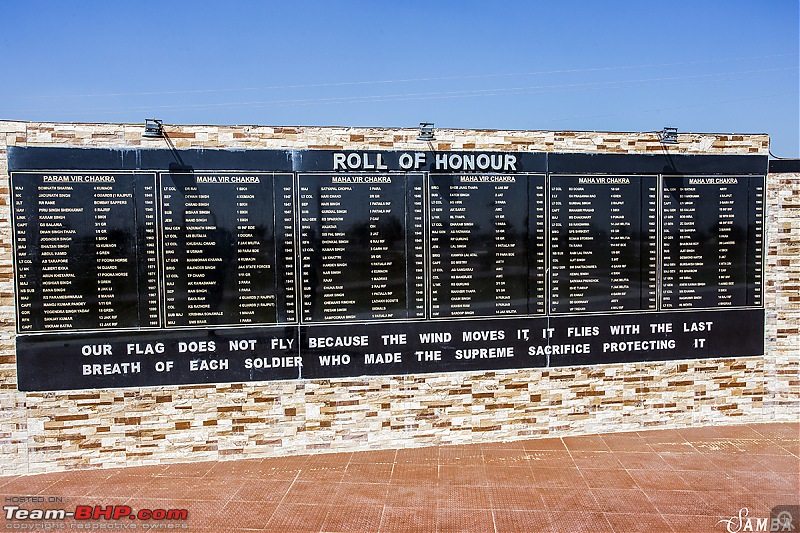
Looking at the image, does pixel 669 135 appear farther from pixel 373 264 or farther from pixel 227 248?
pixel 227 248

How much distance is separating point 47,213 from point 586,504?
700 centimetres

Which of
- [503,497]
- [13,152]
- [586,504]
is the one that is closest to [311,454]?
[503,497]

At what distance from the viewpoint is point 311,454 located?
778cm

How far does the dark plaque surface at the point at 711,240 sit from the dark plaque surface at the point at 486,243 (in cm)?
189

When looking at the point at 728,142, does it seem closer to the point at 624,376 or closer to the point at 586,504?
the point at 624,376

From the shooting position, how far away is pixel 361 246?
25.4ft

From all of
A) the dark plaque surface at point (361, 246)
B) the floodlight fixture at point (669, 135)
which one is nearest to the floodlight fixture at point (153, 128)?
the dark plaque surface at point (361, 246)

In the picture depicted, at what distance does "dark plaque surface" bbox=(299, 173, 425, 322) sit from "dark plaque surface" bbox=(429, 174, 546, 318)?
270 millimetres

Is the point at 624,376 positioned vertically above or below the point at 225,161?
below

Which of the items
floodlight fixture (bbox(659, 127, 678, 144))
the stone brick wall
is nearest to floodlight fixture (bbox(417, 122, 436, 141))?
the stone brick wall

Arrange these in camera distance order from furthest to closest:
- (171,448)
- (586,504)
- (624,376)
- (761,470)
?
(624,376)
(171,448)
(761,470)
(586,504)

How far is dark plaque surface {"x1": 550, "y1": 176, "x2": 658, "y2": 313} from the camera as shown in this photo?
8.10 m

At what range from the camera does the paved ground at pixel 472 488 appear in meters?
5.99

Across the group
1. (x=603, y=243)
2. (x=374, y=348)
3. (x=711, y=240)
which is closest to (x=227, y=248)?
(x=374, y=348)
